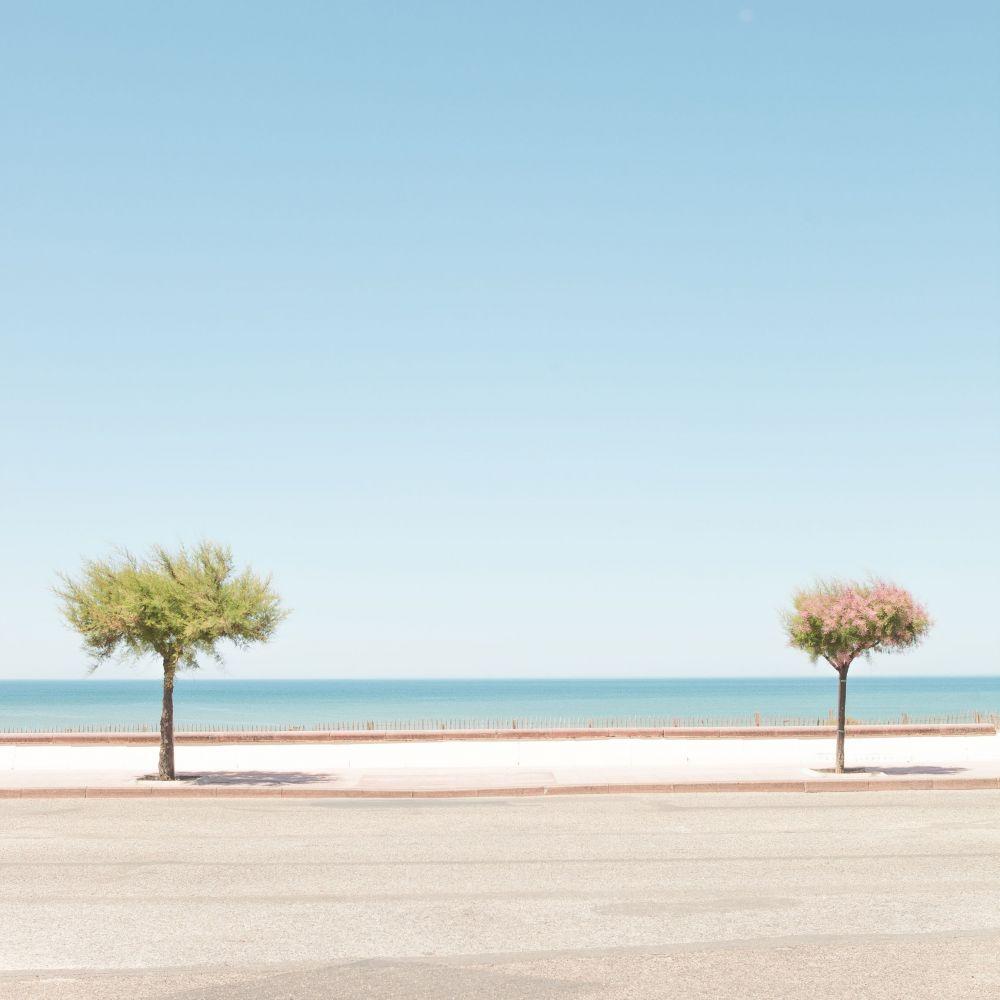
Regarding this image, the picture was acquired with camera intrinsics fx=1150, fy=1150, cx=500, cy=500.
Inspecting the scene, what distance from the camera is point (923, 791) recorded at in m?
21.6

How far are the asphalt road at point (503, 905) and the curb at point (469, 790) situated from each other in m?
3.19

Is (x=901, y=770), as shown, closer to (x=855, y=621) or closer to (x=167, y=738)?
→ (x=855, y=621)

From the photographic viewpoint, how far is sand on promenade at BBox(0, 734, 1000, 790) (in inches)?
907

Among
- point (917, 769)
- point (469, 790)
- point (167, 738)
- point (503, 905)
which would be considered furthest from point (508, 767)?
point (503, 905)

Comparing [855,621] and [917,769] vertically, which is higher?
[855,621]

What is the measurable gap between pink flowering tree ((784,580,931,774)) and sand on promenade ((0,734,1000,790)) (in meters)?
2.56

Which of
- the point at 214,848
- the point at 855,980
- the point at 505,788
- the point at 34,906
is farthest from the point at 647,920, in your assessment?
the point at 505,788

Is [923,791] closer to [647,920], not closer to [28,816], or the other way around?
[647,920]

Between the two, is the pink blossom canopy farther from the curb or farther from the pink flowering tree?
the curb

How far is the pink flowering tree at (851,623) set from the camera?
24.4m

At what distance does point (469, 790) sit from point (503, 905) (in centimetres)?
1072

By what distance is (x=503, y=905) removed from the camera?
1072 centimetres

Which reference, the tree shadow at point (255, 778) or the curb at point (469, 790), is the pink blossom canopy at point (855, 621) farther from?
the tree shadow at point (255, 778)

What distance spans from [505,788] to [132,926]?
12.2 m
